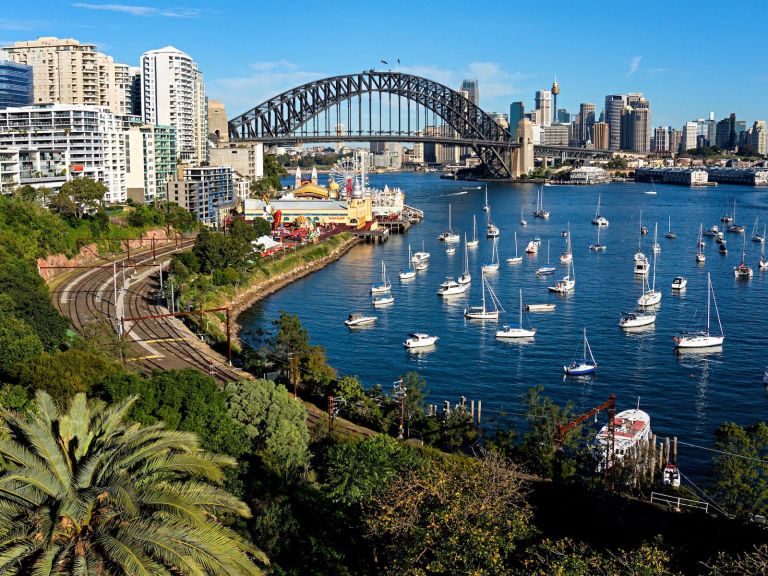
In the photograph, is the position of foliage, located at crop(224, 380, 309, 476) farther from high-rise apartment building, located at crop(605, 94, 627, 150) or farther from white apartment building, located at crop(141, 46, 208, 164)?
high-rise apartment building, located at crop(605, 94, 627, 150)

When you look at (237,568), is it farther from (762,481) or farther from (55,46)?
(55,46)

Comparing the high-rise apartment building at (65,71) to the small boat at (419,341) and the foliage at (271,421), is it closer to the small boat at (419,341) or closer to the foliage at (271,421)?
the small boat at (419,341)

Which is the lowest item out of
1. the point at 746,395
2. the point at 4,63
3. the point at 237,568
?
the point at 746,395

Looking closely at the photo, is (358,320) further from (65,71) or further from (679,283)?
(65,71)

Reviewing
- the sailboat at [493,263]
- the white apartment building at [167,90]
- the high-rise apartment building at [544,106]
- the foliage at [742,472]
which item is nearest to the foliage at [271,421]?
the foliage at [742,472]

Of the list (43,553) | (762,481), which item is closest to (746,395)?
(762,481)

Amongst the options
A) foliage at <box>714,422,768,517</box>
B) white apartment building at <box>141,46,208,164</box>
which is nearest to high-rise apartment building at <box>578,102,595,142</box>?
white apartment building at <box>141,46,208,164</box>
